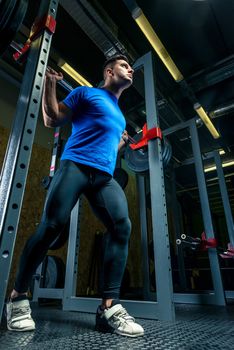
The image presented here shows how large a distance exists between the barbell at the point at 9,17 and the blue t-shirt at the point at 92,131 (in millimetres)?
363

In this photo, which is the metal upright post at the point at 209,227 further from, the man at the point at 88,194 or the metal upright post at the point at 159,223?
the man at the point at 88,194

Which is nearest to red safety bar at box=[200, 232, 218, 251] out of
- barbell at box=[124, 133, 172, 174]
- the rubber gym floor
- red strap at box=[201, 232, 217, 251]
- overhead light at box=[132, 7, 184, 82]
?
red strap at box=[201, 232, 217, 251]

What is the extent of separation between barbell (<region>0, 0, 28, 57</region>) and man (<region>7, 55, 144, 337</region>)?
0.64 feet

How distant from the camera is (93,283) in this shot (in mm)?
3420

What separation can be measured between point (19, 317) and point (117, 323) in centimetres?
41

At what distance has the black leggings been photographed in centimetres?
99

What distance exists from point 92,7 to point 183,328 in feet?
9.01

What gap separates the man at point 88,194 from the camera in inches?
38.9

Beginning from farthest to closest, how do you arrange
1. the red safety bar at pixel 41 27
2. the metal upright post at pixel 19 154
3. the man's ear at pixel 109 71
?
1. the man's ear at pixel 109 71
2. the red safety bar at pixel 41 27
3. the metal upright post at pixel 19 154

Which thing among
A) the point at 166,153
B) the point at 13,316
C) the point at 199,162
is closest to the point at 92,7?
the point at 166,153

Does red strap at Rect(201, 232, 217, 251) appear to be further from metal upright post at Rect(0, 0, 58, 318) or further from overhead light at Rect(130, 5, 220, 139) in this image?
metal upright post at Rect(0, 0, 58, 318)

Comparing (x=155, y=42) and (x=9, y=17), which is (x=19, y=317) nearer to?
(x=9, y=17)

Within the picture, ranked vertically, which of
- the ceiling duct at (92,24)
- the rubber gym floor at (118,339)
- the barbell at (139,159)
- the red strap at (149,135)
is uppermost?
the ceiling duct at (92,24)

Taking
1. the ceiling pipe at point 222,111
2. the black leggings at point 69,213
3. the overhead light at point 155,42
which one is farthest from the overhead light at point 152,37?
the black leggings at point 69,213
